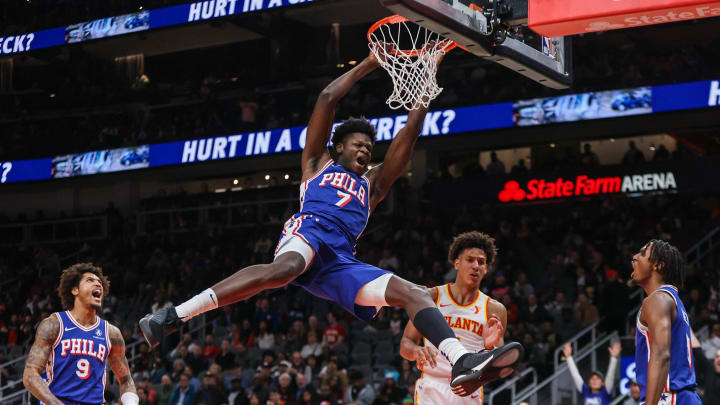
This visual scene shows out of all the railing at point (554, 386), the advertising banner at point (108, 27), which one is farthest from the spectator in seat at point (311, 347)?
the advertising banner at point (108, 27)

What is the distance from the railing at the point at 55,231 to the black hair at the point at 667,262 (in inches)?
950

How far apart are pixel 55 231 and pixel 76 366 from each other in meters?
23.4

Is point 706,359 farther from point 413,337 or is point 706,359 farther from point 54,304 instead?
point 54,304

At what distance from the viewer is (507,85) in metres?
22.5

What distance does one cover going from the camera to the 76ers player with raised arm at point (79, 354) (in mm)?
8086

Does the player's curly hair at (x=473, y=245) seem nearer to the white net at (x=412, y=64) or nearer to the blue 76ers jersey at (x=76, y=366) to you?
the white net at (x=412, y=64)

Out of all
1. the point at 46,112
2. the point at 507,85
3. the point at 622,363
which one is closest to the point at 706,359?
the point at 622,363

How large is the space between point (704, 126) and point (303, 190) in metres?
19.3

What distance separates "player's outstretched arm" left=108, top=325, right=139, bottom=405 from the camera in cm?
818

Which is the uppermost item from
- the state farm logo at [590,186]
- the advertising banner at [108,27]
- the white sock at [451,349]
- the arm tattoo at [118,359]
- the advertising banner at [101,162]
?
the advertising banner at [108,27]

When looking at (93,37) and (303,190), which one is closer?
(303,190)

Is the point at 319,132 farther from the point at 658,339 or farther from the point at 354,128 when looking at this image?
the point at 658,339

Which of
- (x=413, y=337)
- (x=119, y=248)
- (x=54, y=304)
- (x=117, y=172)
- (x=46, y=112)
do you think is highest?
(x=46, y=112)

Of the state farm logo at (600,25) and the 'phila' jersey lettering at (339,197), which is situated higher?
the state farm logo at (600,25)
